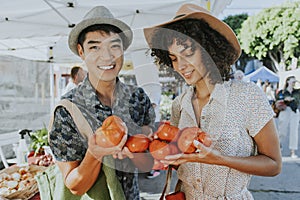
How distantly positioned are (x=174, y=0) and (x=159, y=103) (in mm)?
1767

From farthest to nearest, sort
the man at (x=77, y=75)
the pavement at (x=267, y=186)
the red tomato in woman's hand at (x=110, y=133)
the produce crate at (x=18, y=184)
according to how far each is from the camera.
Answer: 1. the pavement at (x=267, y=186)
2. the produce crate at (x=18, y=184)
3. the man at (x=77, y=75)
4. the red tomato in woman's hand at (x=110, y=133)

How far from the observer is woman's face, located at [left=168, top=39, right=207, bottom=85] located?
977 mm

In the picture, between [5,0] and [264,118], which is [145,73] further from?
[5,0]

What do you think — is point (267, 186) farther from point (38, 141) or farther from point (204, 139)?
point (204, 139)

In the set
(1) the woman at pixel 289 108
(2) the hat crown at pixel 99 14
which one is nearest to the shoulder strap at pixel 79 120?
(2) the hat crown at pixel 99 14

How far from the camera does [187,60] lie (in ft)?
3.22

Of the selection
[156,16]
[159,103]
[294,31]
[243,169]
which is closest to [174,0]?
[156,16]

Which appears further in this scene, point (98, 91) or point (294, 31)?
point (294, 31)

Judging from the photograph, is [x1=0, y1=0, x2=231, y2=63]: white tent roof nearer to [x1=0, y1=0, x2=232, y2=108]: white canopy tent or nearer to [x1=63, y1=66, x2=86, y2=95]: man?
[x1=0, y1=0, x2=232, y2=108]: white canopy tent

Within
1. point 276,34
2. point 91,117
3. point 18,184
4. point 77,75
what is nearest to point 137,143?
point 91,117

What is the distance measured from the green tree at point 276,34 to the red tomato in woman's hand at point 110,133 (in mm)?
17455

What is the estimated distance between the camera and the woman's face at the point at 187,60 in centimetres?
98

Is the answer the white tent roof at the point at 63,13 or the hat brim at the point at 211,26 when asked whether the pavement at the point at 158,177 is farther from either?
the hat brim at the point at 211,26

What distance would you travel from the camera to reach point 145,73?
1144 mm
